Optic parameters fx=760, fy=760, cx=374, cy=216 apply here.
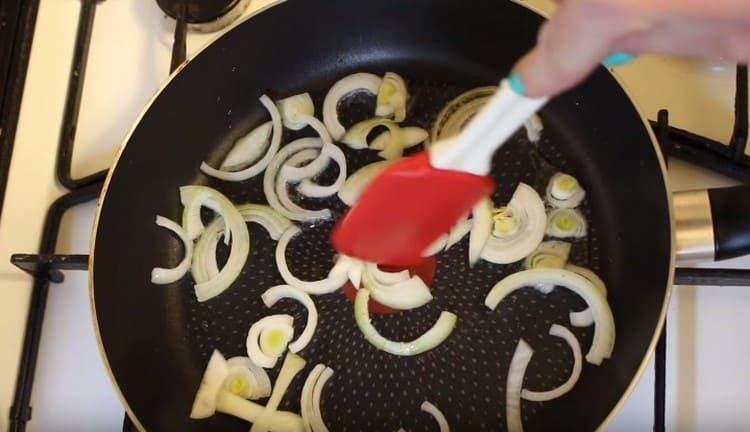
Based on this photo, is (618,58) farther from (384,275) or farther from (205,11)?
(205,11)

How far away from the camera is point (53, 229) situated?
970 mm

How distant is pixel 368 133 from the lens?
39.4 inches

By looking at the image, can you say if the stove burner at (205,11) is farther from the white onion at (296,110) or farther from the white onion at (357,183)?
the white onion at (357,183)

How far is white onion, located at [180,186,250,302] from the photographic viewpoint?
95 cm

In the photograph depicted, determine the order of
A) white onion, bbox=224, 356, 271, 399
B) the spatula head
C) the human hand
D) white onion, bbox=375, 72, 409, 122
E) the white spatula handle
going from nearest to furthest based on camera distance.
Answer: the human hand, the white spatula handle, the spatula head, white onion, bbox=224, 356, 271, 399, white onion, bbox=375, 72, 409, 122

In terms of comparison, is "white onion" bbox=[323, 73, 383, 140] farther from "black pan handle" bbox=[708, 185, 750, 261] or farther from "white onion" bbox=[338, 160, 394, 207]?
"black pan handle" bbox=[708, 185, 750, 261]

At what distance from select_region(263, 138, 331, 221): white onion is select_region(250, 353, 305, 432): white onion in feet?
0.58

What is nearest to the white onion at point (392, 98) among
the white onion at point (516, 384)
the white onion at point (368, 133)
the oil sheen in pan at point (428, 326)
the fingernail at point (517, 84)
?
the white onion at point (368, 133)

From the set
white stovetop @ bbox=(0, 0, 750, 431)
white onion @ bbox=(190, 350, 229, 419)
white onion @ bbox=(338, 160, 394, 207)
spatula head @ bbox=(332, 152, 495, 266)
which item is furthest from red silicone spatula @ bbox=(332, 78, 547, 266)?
white stovetop @ bbox=(0, 0, 750, 431)

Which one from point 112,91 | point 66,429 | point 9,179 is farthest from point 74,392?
point 112,91

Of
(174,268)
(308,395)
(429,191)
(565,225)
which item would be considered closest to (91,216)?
(174,268)

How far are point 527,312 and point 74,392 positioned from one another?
56 centimetres

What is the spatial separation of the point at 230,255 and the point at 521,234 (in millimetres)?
364

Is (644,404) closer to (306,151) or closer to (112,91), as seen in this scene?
(306,151)
